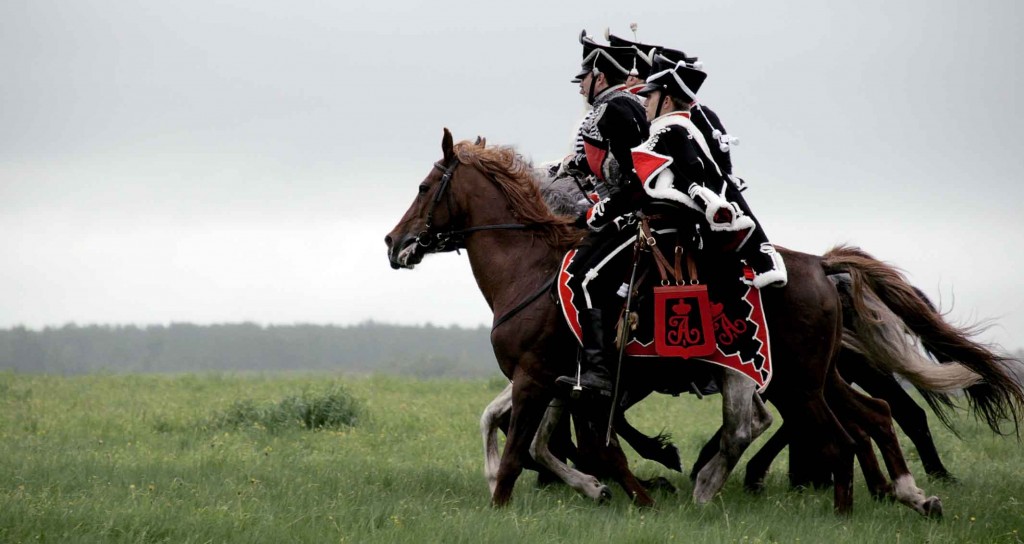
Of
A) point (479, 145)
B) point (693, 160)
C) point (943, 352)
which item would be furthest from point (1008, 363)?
point (479, 145)

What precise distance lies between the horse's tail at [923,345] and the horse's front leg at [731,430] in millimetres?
1080

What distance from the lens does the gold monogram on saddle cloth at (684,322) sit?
7750 millimetres

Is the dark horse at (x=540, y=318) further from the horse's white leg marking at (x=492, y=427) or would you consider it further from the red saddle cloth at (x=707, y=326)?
the horse's white leg marking at (x=492, y=427)

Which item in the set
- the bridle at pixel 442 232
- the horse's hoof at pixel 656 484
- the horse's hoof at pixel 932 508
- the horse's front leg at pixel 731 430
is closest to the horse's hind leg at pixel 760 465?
the horse's hoof at pixel 656 484

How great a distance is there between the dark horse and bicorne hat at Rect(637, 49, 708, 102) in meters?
1.29

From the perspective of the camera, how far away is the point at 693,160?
7.73 metres

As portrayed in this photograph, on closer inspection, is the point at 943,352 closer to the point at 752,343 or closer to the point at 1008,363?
the point at 1008,363

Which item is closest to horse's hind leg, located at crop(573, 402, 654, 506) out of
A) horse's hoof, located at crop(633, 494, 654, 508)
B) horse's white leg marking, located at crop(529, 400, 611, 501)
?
horse's hoof, located at crop(633, 494, 654, 508)

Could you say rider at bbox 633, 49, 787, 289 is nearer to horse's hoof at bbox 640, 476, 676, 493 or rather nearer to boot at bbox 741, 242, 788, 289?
boot at bbox 741, 242, 788, 289

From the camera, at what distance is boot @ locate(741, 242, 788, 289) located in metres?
7.71

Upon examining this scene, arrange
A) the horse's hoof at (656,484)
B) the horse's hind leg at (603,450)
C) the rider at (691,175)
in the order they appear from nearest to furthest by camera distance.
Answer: the rider at (691,175) → the horse's hind leg at (603,450) → the horse's hoof at (656,484)

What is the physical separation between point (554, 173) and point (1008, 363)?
12.5 feet

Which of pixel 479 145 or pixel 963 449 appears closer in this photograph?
pixel 479 145

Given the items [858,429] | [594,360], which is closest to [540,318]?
[594,360]
